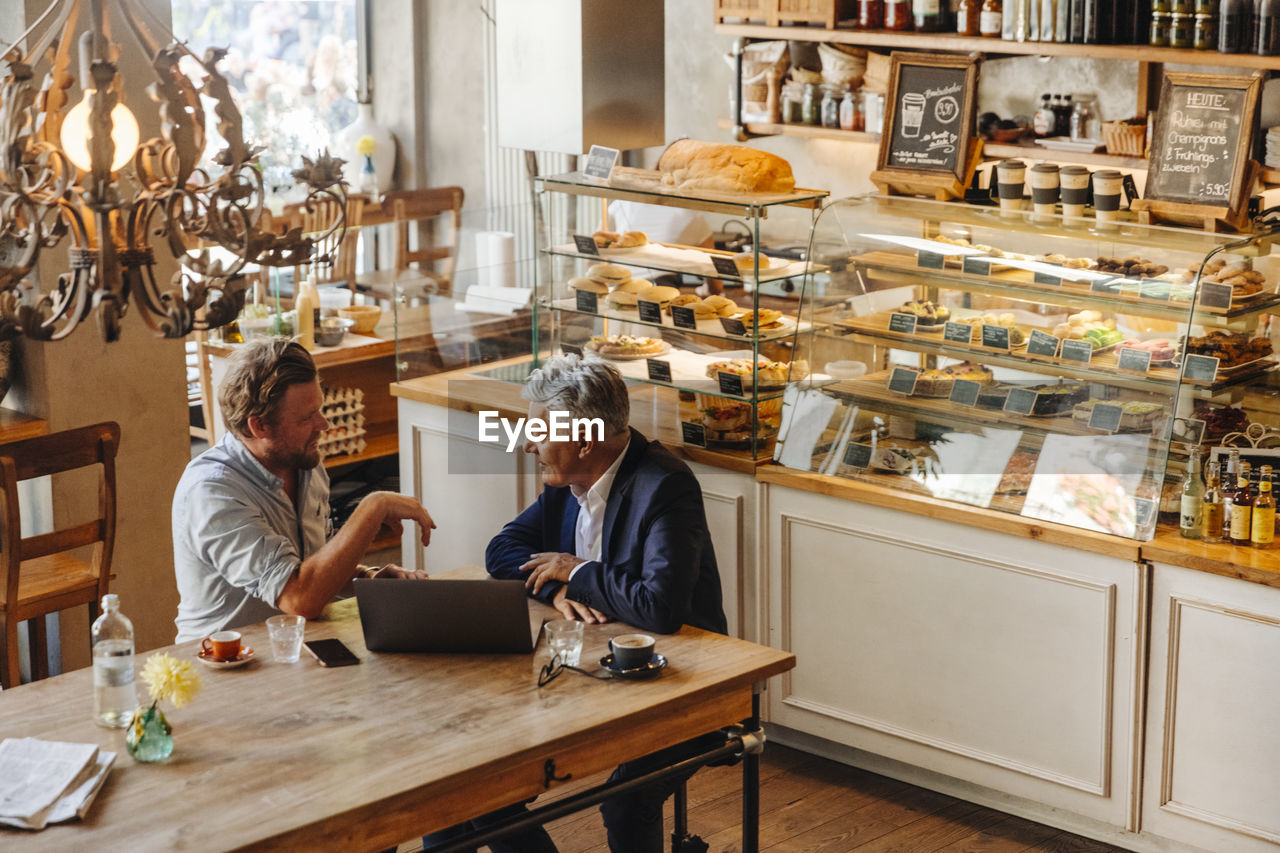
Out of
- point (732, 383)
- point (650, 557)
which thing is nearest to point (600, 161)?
point (732, 383)

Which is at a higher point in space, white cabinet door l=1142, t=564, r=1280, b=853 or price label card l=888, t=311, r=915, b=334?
price label card l=888, t=311, r=915, b=334

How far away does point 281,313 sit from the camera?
6.09m

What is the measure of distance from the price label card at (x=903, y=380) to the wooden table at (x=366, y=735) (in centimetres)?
124

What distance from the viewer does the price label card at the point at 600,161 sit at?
163 inches

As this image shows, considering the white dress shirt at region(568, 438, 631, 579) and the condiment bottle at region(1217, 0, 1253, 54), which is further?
the condiment bottle at region(1217, 0, 1253, 54)

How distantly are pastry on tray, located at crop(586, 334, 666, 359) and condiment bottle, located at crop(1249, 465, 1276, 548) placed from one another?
179 centimetres

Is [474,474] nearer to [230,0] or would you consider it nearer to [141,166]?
[141,166]

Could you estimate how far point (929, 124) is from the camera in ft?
Answer: 13.7

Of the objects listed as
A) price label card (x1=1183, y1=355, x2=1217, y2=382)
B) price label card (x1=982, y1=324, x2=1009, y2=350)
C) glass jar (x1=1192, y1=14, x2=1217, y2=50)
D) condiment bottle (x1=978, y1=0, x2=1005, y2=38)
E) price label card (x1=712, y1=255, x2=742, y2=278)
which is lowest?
price label card (x1=1183, y1=355, x2=1217, y2=382)

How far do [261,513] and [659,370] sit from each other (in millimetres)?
1519

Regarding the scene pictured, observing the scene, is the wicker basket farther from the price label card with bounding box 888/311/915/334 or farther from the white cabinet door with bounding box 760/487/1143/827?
the white cabinet door with bounding box 760/487/1143/827

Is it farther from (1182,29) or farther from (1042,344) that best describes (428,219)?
(1042,344)

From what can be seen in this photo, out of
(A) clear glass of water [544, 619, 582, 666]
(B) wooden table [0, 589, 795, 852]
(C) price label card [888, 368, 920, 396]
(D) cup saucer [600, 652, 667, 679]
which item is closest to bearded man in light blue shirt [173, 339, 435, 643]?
(B) wooden table [0, 589, 795, 852]

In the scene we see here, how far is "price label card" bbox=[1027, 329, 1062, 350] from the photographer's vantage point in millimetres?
3645
